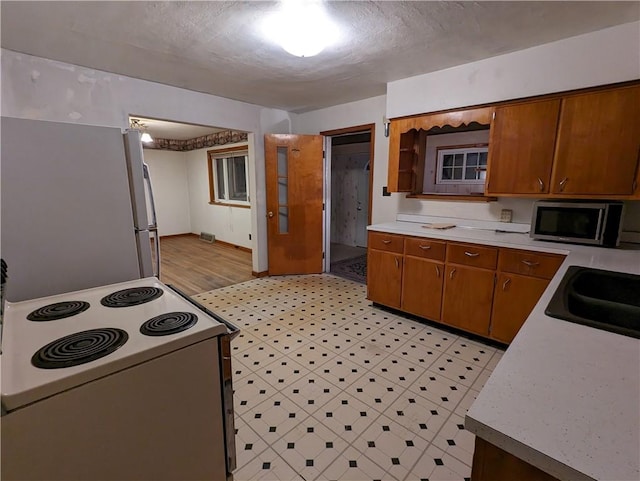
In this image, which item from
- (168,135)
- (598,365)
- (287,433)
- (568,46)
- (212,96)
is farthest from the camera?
(168,135)

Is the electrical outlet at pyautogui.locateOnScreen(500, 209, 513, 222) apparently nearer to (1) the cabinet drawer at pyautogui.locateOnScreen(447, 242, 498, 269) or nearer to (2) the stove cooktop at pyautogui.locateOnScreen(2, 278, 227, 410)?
(1) the cabinet drawer at pyautogui.locateOnScreen(447, 242, 498, 269)

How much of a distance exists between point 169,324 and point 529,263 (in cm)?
237

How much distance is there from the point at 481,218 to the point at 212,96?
3252 millimetres

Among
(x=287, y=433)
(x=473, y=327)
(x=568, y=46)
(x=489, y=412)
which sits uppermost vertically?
(x=568, y=46)

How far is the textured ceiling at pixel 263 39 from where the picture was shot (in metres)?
1.79

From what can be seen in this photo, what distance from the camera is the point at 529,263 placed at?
2.24m

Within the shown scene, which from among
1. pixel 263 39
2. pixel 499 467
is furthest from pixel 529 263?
pixel 263 39

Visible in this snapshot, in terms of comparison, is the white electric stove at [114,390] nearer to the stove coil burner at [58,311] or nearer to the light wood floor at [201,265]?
the stove coil burner at [58,311]

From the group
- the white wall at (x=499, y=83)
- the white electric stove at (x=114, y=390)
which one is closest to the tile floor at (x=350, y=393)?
the white electric stove at (x=114, y=390)

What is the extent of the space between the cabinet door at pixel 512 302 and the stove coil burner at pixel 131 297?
2369 millimetres

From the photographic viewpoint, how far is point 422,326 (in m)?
2.95

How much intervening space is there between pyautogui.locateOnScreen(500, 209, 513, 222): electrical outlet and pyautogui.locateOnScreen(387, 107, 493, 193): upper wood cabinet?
2.86 ft

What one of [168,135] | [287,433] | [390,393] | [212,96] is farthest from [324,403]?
[168,135]

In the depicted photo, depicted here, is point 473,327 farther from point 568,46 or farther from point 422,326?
point 568,46
